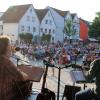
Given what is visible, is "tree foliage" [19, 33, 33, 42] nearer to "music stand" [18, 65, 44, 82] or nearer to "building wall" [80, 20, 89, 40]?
"building wall" [80, 20, 89, 40]

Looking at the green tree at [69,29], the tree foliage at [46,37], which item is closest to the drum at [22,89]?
the tree foliage at [46,37]

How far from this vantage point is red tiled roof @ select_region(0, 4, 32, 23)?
72.1 metres

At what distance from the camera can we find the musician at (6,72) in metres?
5.49

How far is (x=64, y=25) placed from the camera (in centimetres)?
8188

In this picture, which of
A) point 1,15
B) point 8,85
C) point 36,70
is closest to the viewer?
point 8,85

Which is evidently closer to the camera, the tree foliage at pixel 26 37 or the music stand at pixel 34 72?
the music stand at pixel 34 72

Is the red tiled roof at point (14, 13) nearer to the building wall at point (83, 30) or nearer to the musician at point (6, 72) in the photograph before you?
the building wall at point (83, 30)

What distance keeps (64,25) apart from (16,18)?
13.6 metres

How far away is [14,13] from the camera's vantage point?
74.6 metres

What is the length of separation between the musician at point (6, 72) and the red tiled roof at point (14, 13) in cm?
6575

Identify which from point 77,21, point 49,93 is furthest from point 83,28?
point 49,93

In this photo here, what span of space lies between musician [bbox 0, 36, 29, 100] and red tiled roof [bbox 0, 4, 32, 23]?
65.7 m

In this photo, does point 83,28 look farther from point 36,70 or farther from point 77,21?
→ point 36,70

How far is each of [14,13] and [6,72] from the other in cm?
6975
